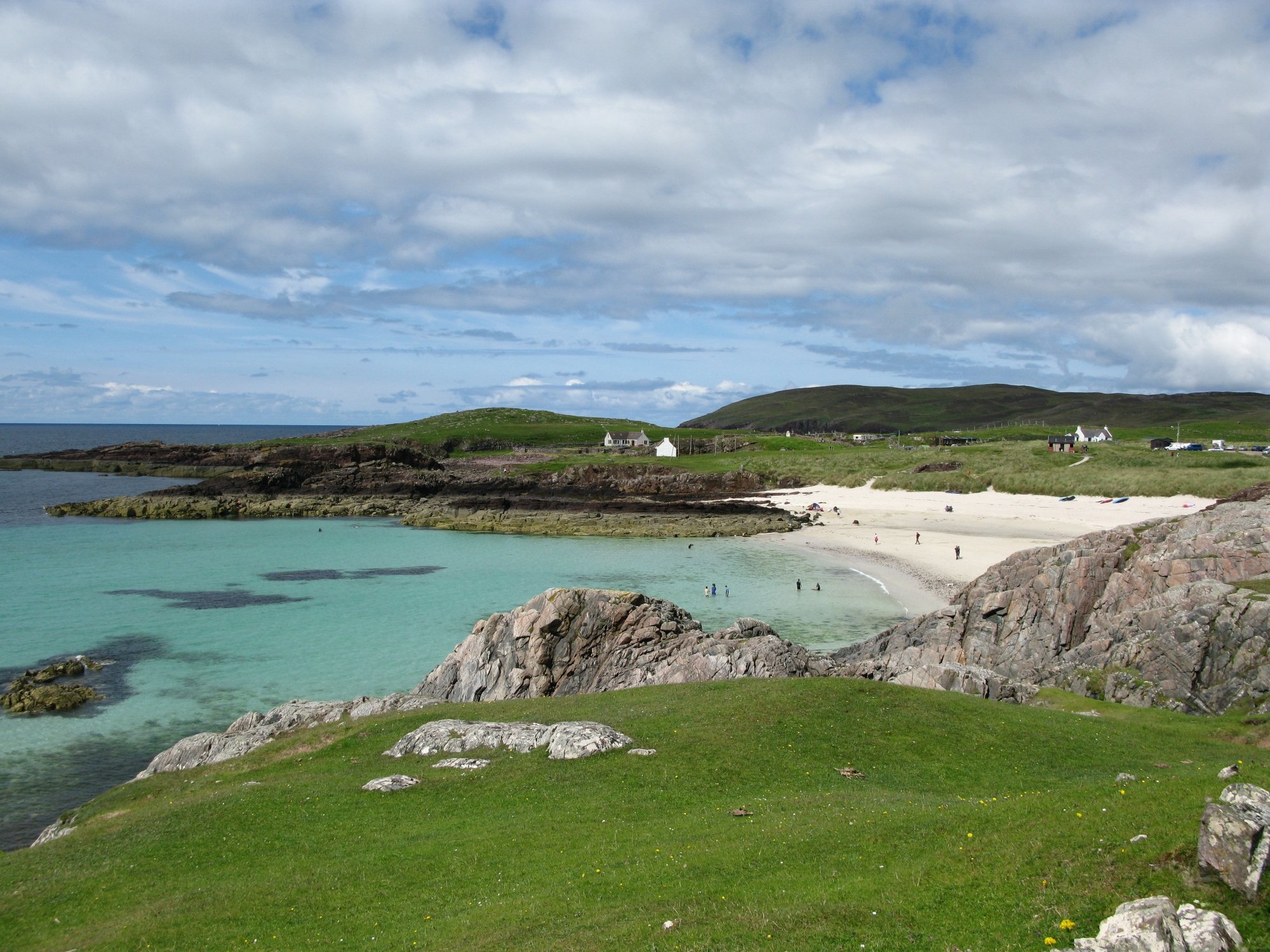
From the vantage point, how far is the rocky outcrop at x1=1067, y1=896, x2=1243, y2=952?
923 centimetres

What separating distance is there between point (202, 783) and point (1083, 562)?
3896 centimetres

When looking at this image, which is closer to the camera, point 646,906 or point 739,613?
point 646,906

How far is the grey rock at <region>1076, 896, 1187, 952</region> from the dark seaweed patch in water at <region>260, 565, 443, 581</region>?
231 feet

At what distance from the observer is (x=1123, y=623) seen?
32.1m

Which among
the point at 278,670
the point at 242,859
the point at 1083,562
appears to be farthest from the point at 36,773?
the point at 1083,562

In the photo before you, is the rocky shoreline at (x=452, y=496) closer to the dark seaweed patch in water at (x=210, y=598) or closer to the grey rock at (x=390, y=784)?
the dark seaweed patch in water at (x=210, y=598)

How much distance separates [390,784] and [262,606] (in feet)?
151

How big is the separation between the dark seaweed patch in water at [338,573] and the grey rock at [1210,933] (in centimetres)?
7099

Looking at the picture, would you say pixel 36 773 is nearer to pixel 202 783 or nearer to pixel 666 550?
pixel 202 783

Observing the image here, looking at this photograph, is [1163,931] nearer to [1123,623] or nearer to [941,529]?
[1123,623]

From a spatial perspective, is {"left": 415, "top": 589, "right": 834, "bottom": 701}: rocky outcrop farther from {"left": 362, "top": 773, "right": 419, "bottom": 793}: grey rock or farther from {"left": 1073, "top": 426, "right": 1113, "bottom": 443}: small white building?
{"left": 1073, "top": 426, "right": 1113, "bottom": 443}: small white building

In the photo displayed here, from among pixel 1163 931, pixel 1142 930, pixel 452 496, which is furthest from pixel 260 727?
pixel 452 496

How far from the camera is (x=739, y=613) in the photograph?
57688mm

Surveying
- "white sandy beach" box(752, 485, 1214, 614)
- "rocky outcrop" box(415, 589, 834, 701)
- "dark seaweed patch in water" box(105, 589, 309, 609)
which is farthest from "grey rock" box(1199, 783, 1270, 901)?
"dark seaweed patch in water" box(105, 589, 309, 609)
